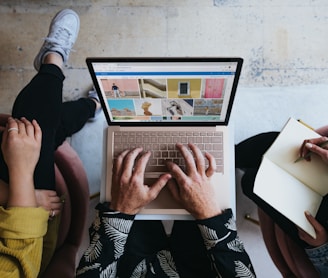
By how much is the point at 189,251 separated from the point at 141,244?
0.51 ft

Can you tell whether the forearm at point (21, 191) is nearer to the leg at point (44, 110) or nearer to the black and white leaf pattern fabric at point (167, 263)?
the leg at point (44, 110)

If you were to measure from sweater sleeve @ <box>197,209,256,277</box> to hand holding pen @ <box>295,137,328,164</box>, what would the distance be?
0.31 m

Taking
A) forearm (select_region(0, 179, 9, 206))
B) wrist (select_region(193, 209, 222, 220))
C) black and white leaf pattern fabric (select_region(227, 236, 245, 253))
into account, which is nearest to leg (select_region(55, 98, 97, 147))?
forearm (select_region(0, 179, 9, 206))

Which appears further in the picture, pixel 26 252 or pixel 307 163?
pixel 307 163

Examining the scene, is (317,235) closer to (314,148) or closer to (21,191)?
(314,148)

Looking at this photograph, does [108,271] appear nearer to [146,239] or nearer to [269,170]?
[146,239]

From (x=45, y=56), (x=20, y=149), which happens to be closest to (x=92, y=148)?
(x=45, y=56)

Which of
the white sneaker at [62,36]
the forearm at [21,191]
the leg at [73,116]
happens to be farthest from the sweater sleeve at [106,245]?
the white sneaker at [62,36]

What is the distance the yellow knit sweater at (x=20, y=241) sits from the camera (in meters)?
0.82

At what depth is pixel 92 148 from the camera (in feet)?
4.85

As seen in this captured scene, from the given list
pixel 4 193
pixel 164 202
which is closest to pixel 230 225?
pixel 164 202

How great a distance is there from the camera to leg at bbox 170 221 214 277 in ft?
3.19

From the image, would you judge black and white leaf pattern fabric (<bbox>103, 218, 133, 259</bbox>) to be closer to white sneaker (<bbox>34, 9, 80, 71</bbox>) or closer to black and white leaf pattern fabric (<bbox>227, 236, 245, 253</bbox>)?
black and white leaf pattern fabric (<bbox>227, 236, 245, 253</bbox>)

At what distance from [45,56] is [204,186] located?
87cm
